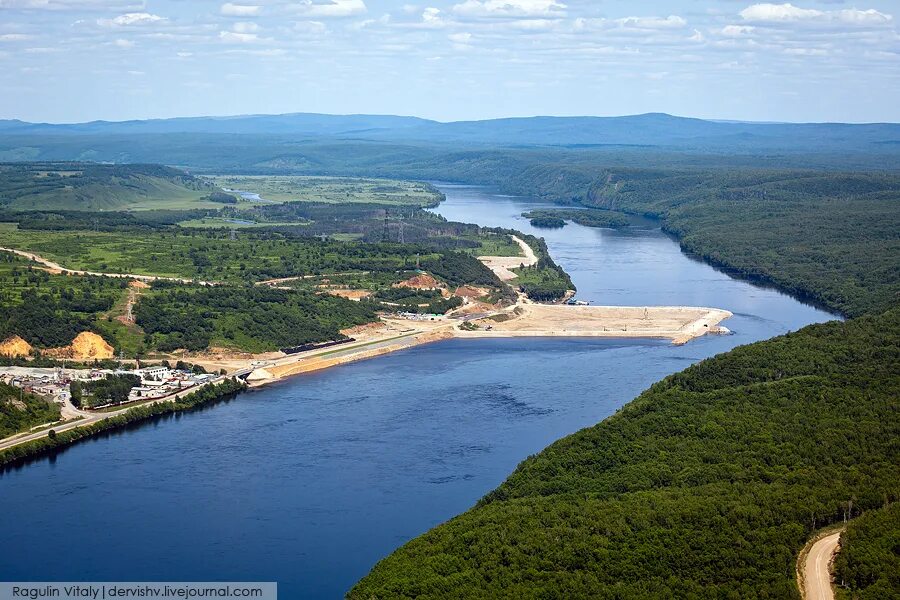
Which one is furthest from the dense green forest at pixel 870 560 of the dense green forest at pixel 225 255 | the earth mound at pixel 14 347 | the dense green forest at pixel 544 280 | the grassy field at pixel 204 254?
the grassy field at pixel 204 254

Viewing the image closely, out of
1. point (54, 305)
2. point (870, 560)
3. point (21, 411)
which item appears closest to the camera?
point (870, 560)

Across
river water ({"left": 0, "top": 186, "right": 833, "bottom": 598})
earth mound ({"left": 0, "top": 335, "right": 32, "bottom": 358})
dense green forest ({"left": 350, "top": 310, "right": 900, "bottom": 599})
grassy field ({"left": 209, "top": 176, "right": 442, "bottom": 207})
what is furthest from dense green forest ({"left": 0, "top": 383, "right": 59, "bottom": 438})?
grassy field ({"left": 209, "top": 176, "right": 442, "bottom": 207})

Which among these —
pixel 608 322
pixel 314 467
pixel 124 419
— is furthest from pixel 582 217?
pixel 314 467

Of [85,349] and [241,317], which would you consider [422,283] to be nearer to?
[241,317]

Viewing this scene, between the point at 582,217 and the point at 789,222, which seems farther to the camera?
the point at 582,217

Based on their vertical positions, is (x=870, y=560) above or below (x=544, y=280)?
above

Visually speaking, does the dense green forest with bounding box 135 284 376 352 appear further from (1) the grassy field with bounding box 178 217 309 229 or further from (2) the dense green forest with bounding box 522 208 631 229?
(2) the dense green forest with bounding box 522 208 631 229

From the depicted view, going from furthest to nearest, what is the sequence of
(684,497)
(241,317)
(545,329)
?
1. (545,329)
2. (241,317)
3. (684,497)
